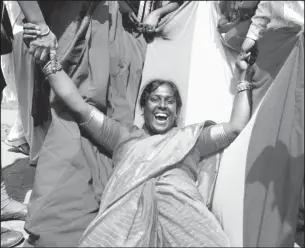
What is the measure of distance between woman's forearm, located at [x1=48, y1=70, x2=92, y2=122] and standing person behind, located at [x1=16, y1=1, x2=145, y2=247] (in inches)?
3.5

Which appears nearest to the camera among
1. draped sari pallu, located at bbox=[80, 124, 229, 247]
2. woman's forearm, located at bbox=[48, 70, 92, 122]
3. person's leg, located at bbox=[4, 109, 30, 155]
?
draped sari pallu, located at bbox=[80, 124, 229, 247]

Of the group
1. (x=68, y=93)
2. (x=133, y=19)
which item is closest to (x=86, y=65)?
(x=68, y=93)

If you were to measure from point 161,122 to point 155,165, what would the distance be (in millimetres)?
355

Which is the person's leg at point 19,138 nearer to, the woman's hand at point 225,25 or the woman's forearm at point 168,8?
the woman's forearm at point 168,8

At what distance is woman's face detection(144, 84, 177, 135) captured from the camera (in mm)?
2207

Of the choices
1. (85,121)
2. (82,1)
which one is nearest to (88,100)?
(85,121)

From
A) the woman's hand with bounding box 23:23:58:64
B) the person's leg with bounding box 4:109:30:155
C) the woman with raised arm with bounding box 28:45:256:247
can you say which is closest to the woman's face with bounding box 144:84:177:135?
the woman with raised arm with bounding box 28:45:256:247

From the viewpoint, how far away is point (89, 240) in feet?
5.20

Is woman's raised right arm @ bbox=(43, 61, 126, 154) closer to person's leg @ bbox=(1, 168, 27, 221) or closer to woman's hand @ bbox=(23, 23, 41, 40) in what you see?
woman's hand @ bbox=(23, 23, 41, 40)

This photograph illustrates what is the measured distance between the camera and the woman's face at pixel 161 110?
2207mm

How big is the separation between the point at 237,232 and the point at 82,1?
1.55m

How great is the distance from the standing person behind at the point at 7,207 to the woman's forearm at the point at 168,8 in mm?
1166

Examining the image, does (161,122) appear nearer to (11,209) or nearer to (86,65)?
(86,65)

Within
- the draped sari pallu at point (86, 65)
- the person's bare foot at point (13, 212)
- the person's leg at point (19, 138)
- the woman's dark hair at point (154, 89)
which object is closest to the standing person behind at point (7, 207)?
the person's bare foot at point (13, 212)
